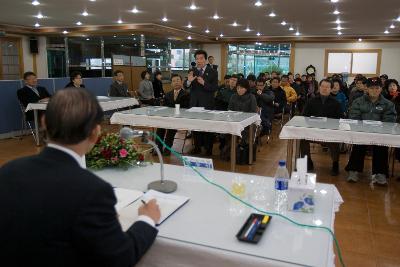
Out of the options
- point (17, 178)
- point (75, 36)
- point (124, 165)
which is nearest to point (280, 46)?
point (75, 36)

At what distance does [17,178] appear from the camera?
3.38 feet

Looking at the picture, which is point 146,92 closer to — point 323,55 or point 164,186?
point 164,186

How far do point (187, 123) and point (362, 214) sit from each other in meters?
2.15

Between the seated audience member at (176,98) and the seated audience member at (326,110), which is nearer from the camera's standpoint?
the seated audience member at (326,110)

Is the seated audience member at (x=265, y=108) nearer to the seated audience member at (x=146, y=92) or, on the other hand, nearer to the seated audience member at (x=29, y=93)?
the seated audience member at (x=146, y=92)

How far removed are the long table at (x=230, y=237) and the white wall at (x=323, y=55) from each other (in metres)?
14.1

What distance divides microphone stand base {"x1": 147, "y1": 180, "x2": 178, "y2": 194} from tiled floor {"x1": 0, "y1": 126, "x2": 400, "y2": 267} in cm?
149

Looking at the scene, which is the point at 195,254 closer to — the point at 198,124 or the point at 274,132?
the point at 198,124

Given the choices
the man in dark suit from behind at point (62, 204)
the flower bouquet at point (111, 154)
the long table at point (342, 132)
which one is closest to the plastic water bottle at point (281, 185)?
the man in dark suit from behind at point (62, 204)

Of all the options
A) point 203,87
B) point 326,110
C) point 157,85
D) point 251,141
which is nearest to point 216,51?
point 157,85

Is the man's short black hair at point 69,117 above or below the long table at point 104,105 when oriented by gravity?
above

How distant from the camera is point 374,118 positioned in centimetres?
452

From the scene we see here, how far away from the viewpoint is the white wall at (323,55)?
14.2 meters

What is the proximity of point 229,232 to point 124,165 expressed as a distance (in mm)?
1000
